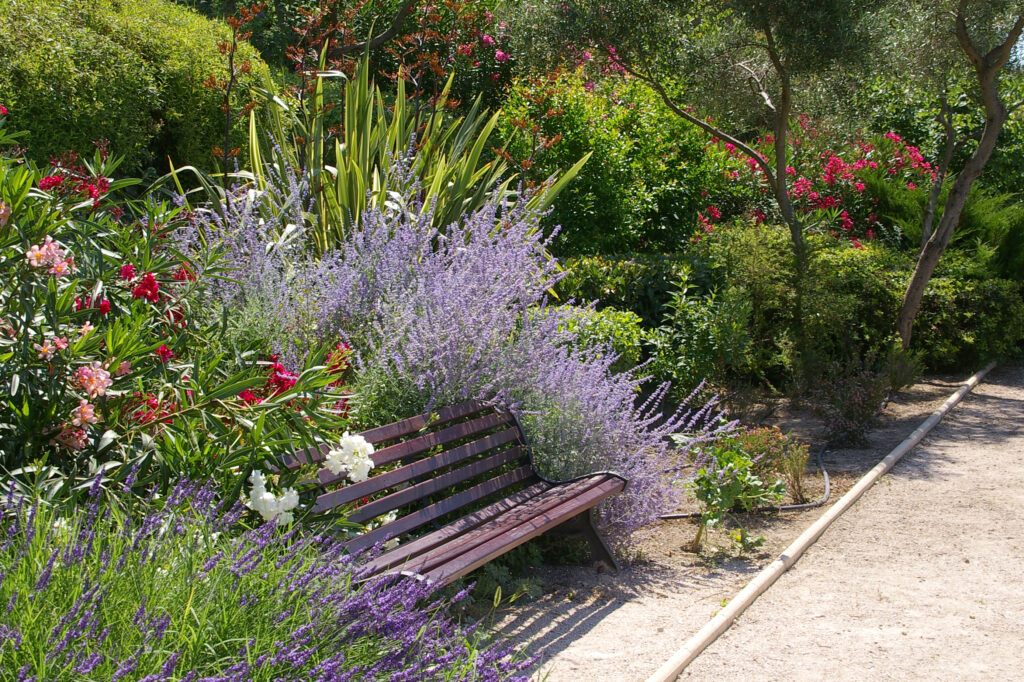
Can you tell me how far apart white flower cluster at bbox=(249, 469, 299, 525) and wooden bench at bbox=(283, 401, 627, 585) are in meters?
0.19

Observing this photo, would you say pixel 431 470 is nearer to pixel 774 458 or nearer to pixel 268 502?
pixel 268 502

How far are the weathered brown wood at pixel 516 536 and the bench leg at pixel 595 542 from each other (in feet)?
0.58

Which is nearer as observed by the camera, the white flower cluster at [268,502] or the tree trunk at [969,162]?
the white flower cluster at [268,502]

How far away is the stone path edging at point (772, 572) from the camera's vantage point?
3258mm

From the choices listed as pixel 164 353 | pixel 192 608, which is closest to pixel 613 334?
pixel 164 353

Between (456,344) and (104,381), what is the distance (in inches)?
68.0

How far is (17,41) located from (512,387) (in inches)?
161

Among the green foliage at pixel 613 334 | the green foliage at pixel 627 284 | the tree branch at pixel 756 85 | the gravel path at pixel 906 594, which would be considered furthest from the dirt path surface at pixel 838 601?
the tree branch at pixel 756 85

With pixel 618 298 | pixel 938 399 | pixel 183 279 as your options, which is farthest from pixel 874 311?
pixel 183 279

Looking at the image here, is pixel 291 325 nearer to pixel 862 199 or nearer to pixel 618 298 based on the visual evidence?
pixel 618 298

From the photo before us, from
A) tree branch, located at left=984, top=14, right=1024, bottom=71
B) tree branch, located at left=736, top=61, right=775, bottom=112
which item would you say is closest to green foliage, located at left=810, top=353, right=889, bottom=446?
tree branch, located at left=984, top=14, right=1024, bottom=71

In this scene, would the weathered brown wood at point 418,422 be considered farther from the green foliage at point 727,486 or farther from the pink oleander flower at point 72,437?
the green foliage at point 727,486

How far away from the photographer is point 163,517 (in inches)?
99.1

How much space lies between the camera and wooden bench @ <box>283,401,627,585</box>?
3102 mm
